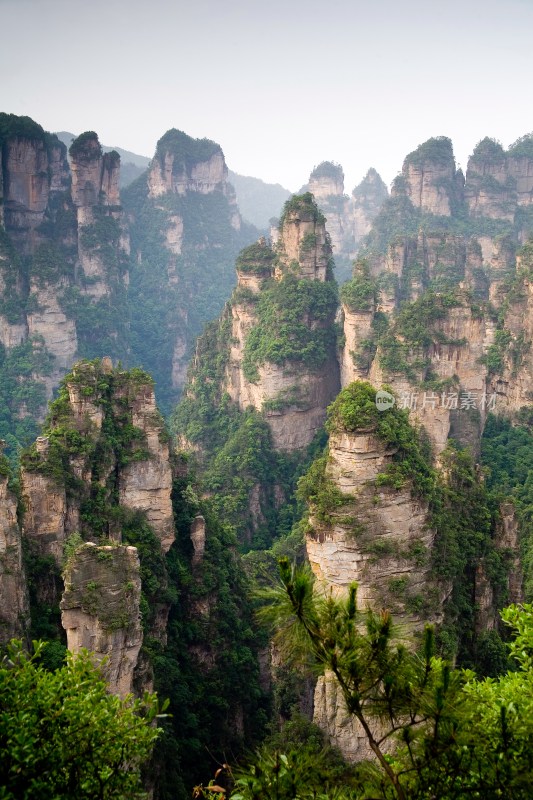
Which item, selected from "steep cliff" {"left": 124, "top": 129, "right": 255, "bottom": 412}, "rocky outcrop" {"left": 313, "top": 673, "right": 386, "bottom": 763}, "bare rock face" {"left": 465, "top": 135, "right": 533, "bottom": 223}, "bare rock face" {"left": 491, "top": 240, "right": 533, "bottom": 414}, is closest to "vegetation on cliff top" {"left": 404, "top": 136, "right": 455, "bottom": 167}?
"bare rock face" {"left": 465, "top": 135, "right": 533, "bottom": 223}

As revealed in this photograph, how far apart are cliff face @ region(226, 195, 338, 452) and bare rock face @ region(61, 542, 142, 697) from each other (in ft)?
92.3

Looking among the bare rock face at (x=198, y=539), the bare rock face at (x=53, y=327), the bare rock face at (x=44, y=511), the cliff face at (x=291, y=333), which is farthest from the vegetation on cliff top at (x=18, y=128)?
the bare rock face at (x=44, y=511)

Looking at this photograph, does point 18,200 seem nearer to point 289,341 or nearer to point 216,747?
point 289,341

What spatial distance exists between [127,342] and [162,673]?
59.7 meters

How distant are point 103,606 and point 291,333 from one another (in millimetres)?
29977

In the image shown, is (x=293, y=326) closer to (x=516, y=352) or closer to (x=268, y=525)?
(x=268, y=525)

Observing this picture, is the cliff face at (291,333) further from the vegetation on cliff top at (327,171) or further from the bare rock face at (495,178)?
the vegetation on cliff top at (327,171)

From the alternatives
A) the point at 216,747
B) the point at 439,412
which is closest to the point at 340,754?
the point at 216,747

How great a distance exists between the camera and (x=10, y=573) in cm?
2000

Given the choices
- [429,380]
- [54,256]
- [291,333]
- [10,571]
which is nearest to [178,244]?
[54,256]

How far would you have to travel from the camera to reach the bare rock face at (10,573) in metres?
19.8

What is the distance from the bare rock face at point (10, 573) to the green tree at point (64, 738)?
8.78m

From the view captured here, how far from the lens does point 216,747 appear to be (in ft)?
80.0

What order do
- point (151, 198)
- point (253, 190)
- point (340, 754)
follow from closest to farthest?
point (340, 754)
point (151, 198)
point (253, 190)
